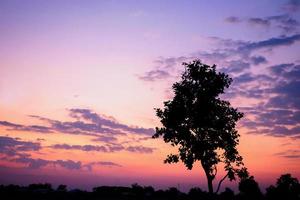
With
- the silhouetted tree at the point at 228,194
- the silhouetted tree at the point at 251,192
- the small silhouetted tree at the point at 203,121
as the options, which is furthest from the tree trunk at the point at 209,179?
the silhouetted tree at the point at 228,194

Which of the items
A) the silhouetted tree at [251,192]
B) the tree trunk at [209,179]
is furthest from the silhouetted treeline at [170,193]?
the tree trunk at [209,179]

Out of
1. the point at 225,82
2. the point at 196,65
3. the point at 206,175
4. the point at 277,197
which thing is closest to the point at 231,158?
the point at 206,175

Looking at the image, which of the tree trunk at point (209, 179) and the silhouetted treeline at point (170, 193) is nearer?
the tree trunk at point (209, 179)

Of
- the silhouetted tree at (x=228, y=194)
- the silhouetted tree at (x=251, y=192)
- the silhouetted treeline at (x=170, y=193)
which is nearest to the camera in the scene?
the silhouetted treeline at (x=170, y=193)

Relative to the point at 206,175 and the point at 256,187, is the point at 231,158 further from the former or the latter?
the point at 256,187

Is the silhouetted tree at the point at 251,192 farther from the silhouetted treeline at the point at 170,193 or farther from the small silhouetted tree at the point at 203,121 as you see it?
the small silhouetted tree at the point at 203,121

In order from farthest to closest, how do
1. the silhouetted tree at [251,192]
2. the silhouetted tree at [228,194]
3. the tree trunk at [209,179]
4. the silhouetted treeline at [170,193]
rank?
the silhouetted tree at [228,194], the silhouetted tree at [251,192], the silhouetted treeline at [170,193], the tree trunk at [209,179]

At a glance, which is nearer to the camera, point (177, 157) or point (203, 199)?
point (177, 157)

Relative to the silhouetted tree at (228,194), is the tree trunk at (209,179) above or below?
above

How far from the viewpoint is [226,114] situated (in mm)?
46094

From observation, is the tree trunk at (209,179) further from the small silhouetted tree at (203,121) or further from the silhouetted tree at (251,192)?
the silhouetted tree at (251,192)

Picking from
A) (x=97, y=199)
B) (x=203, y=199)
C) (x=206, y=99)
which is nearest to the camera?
(x=206, y=99)

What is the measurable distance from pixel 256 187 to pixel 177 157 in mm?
70947

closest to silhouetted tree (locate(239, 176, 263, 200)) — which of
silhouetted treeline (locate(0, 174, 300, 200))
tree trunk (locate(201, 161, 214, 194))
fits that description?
silhouetted treeline (locate(0, 174, 300, 200))
